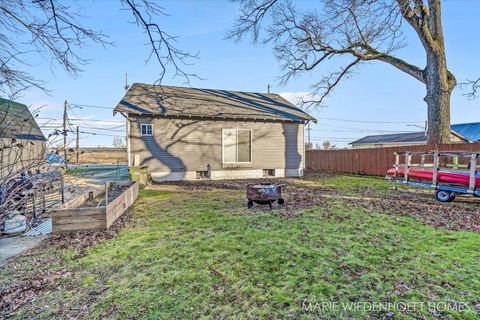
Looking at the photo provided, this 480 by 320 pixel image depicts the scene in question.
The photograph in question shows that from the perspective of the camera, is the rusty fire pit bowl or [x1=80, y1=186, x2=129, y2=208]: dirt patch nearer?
the rusty fire pit bowl

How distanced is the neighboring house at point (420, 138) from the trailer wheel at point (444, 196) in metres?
17.0

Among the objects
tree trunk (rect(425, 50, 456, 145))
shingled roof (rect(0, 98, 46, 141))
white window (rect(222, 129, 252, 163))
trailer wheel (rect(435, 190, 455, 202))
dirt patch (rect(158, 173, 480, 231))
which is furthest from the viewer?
white window (rect(222, 129, 252, 163))

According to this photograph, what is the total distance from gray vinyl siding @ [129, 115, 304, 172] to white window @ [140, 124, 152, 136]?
0.13m

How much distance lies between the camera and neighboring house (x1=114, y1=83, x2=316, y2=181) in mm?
11484

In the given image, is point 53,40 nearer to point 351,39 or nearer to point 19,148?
point 19,148

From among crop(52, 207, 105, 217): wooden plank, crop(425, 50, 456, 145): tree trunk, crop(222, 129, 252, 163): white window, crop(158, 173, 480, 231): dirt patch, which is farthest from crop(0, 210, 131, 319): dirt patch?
crop(425, 50, 456, 145): tree trunk

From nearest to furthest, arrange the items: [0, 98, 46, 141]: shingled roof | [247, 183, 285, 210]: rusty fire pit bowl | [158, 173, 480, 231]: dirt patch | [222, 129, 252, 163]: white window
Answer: [0, 98, 46, 141]: shingled roof < [158, 173, 480, 231]: dirt patch < [247, 183, 285, 210]: rusty fire pit bowl < [222, 129, 252, 163]: white window

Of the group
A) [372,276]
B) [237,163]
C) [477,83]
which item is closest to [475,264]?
[372,276]

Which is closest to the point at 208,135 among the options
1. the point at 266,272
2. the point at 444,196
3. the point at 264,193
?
the point at 264,193

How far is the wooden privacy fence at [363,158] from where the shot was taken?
1113 cm

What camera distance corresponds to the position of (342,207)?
6.30 metres

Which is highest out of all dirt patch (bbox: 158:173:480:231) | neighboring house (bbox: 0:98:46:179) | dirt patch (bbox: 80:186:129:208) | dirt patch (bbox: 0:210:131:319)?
neighboring house (bbox: 0:98:46:179)

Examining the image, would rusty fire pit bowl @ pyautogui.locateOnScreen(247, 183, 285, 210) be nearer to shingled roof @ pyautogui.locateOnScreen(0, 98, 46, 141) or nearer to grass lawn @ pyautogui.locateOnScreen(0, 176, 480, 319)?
grass lawn @ pyautogui.locateOnScreen(0, 176, 480, 319)

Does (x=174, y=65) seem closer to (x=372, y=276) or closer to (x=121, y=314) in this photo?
(x=121, y=314)
